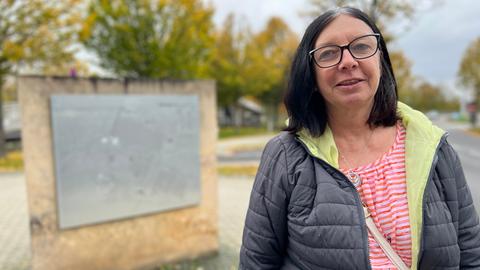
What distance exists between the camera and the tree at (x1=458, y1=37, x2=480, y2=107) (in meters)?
27.3

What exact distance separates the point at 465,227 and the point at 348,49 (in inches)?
33.1

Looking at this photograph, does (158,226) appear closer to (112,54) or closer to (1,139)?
(1,139)

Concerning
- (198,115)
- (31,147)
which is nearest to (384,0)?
(198,115)

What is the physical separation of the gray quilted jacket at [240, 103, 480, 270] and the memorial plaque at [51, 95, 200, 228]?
2927mm

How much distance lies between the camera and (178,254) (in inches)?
183

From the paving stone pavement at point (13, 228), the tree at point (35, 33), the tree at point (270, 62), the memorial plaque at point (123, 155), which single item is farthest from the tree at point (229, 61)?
the memorial plaque at point (123, 155)

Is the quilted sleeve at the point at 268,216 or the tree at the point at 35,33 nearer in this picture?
the quilted sleeve at the point at 268,216

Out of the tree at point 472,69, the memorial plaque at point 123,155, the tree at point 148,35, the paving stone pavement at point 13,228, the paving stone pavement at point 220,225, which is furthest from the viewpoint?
the tree at point 472,69

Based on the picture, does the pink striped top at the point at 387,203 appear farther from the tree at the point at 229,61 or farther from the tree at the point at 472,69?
the tree at the point at 472,69

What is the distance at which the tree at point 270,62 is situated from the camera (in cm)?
2792

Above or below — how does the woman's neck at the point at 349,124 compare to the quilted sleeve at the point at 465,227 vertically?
above

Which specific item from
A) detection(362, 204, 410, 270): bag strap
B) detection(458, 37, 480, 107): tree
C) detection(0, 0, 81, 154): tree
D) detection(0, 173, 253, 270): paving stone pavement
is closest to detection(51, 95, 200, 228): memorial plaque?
detection(0, 173, 253, 270): paving stone pavement

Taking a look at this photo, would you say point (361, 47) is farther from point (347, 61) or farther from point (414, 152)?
point (414, 152)

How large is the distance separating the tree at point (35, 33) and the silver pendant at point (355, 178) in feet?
45.6
